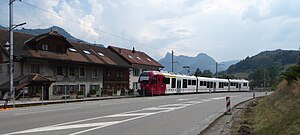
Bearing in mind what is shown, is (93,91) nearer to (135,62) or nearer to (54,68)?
(54,68)

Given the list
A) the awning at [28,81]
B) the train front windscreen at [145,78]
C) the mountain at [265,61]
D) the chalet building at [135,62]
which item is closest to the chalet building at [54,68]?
the awning at [28,81]

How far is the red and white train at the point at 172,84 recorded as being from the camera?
1770 inches

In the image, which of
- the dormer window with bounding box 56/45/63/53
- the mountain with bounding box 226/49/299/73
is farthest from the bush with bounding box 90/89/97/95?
the mountain with bounding box 226/49/299/73

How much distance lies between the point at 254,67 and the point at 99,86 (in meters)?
127

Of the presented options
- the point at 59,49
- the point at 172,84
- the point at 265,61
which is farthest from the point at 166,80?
the point at 265,61

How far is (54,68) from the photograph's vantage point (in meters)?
42.6

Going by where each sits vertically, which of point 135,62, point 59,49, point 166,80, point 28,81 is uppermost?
point 59,49

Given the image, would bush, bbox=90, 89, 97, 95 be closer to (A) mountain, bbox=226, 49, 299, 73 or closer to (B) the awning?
(B) the awning

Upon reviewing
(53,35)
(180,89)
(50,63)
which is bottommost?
(180,89)

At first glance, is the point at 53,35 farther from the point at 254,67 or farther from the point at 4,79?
the point at 254,67

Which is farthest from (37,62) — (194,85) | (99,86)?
(194,85)

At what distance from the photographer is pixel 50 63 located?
41750 millimetres

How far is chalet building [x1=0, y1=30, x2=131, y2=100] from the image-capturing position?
38.0 metres

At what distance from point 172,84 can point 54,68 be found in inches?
642
